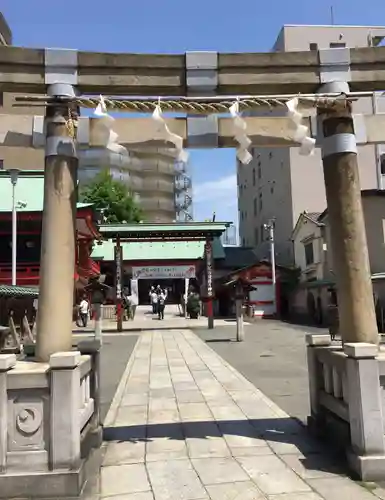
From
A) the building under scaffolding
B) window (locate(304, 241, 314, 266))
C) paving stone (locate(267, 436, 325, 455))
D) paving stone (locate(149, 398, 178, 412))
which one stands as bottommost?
paving stone (locate(267, 436, 325, 455))

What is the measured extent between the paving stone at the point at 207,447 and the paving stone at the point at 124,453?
59 centimetres

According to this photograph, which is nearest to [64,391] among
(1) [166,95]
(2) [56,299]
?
(2) [56,299]

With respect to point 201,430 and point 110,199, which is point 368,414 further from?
point 110,199

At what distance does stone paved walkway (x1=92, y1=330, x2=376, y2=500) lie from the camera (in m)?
4.66

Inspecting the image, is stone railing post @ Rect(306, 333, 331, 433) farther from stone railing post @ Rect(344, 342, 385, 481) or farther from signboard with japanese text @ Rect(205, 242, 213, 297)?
signboard with japanese text @ Rect(205, 242, 213, 297)

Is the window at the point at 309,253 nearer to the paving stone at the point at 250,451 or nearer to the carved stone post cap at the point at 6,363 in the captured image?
the paving stone at the point at 250,451

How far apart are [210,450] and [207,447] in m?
0.11

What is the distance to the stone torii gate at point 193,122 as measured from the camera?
5621 mm

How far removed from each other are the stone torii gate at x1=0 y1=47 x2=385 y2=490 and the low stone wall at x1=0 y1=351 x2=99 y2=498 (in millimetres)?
730

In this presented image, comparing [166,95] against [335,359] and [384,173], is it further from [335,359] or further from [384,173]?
[384,173]

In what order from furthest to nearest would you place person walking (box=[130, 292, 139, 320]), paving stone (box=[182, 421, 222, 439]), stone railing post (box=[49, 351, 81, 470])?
person walking (box=[130, 292, 139, 320]) < paving stone (box=[182, 421, 222, 439]) < stone railing post (box=[49, 351, 81, 470])

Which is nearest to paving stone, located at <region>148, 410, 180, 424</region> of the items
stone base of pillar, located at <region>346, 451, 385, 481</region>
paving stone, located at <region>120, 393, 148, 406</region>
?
paving stone, located at <region>120, 393, 148, 406</region>

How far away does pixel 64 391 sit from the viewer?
4656mm

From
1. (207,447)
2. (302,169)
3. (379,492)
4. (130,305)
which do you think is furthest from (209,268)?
(379,492)
